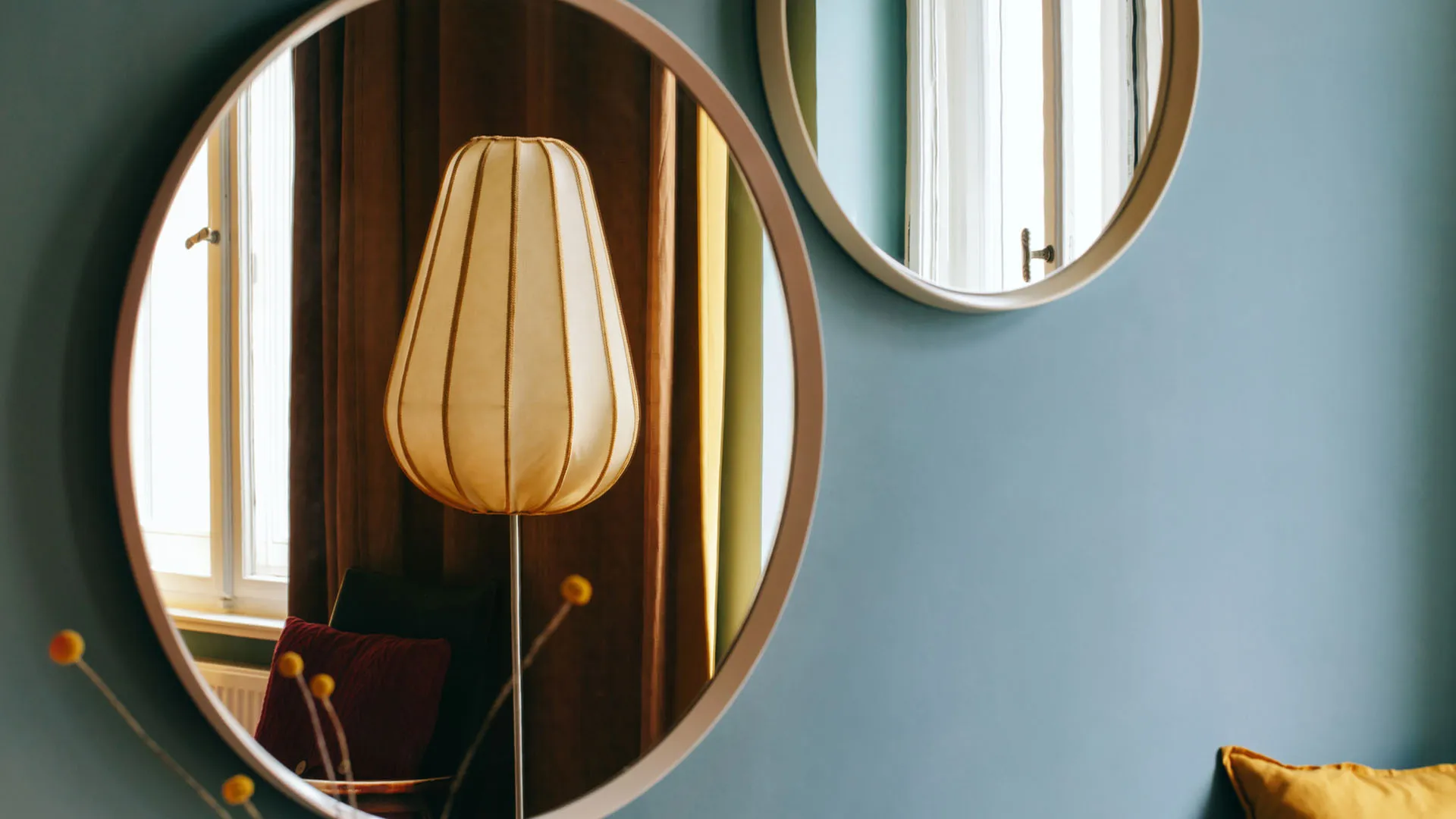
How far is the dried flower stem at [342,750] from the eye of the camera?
73cm

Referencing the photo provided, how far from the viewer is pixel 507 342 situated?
0.75 meters

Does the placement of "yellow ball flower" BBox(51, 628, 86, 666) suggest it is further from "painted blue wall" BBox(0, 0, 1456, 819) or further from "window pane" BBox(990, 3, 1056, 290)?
"window pane" BBox(990, 3, 1056, 290)

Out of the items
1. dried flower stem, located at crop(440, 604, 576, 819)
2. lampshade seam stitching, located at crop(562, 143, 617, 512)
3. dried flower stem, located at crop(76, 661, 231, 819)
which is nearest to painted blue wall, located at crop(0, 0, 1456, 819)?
dried flower stem, located at crop(76, 661, 231, 819)

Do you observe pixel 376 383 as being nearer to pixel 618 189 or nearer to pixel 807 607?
pixel 618 189

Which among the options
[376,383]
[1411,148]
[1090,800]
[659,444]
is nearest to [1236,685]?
[1090,800]

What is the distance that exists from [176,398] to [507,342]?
0.77 ft

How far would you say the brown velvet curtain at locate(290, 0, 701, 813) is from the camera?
725mm

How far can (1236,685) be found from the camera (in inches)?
51.6

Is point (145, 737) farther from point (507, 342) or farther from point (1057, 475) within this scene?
point (1057, 475)

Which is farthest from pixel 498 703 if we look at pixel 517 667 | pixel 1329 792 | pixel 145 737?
pixel 1329 792

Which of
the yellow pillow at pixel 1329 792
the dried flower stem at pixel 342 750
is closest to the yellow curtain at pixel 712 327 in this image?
the dried flower stem at pixel 342 750

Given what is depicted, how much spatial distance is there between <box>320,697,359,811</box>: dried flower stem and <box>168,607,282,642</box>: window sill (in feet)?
0.21

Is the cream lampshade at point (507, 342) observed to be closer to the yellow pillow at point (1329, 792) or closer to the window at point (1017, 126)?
the window at point (1017, 126)

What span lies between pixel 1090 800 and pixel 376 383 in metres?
0.98
